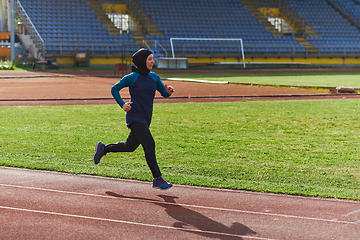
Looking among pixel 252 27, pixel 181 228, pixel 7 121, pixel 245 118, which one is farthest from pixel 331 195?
pixel 252 27

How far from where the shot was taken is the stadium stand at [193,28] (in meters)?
42.9

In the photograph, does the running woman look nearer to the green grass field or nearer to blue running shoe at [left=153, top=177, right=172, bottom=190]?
blue running shoe at [left=153, top=177, right=172, bottom=190]

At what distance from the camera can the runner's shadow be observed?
15.8 feet

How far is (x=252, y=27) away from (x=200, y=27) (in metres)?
6.80

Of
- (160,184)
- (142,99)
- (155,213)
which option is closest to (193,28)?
(142,99)

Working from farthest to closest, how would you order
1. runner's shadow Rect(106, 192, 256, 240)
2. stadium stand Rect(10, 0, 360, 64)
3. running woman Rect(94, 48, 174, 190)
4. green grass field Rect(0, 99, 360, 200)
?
stadium stand Rect(10, 0, 360, 64) < green grass field Rect(0, 99, 360, 200) < running woman Rect(94, 48, 174, 190) < runner's shadow Rect(106, 192, 256, 240)

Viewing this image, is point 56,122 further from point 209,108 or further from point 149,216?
point 149,216

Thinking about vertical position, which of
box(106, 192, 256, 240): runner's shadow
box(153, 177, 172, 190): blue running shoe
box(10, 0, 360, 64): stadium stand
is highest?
box(10, 0, 360, 64): stadium stand

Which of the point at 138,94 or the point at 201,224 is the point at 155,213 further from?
the point at 138,94

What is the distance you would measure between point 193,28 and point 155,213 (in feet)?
144

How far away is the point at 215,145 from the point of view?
31.4ft

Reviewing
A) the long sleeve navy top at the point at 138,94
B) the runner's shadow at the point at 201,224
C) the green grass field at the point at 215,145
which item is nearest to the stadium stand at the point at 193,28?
the green grass field at the point at 215,145

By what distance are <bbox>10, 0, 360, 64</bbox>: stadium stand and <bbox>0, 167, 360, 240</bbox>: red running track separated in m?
36.5

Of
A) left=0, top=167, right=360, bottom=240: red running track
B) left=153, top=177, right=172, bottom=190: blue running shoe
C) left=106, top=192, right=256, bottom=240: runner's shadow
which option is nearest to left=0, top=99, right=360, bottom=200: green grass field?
left=0, top=167, right=360, bottom=240: red running track
